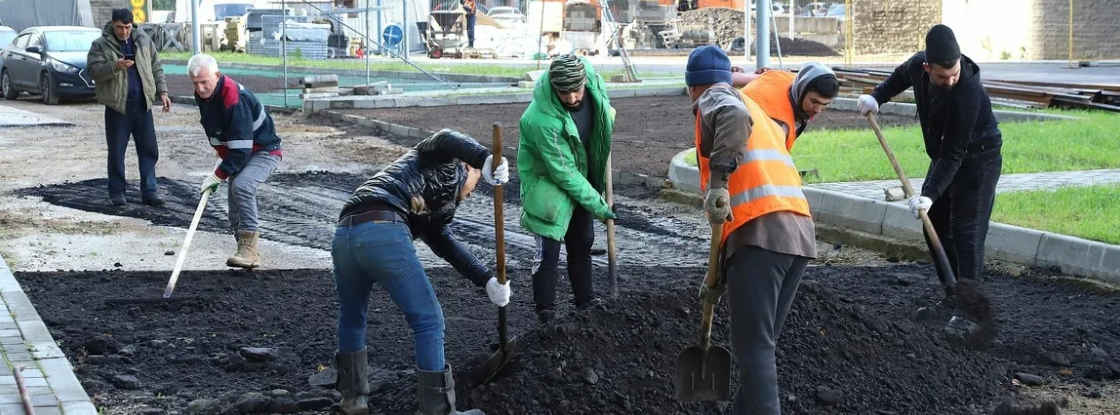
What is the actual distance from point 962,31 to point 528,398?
31110 millimetres

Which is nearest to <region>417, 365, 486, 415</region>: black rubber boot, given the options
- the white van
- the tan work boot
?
the tan work boot

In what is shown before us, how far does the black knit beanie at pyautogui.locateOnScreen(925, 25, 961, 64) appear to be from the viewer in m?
6.05

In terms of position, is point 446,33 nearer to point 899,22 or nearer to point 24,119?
point 899,22

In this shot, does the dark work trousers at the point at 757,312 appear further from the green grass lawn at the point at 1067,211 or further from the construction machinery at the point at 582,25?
the construction machinery at the point at 582,25

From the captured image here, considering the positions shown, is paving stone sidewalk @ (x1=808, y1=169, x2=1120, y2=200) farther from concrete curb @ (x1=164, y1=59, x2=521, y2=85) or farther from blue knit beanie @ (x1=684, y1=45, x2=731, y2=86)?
concrete curb @ (x1=164, y1=59, x2=521, y2=85)

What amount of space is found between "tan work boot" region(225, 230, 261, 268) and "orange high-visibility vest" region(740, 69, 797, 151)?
422cm

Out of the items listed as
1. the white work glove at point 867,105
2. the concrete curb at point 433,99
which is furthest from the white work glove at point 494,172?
the concrete curb at point 433,99

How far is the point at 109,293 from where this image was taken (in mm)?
7504

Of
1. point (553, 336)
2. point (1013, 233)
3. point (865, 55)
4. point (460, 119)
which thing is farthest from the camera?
point (865, 55)

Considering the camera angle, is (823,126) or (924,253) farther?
(823,126)

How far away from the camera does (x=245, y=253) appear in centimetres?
809

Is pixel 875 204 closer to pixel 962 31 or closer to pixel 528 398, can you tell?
pixel 528 398

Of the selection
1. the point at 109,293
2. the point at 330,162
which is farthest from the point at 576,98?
the point at 330,162

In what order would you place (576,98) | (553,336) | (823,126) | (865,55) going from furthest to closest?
(865,55) → (823,126) → (576,98) → (553,336)
